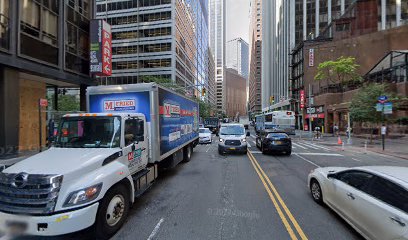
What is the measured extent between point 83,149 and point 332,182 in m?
5.67

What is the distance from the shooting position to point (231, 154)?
53.2 ft

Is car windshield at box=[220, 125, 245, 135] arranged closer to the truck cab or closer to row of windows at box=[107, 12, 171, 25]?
the truck cab

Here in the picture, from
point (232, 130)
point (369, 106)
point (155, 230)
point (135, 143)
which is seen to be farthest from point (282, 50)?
point (155, 230)

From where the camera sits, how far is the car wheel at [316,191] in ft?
21.5

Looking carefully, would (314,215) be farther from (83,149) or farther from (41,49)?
(41,49)

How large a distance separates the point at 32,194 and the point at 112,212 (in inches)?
57.1

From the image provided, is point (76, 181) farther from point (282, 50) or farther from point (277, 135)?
point (282, 50)

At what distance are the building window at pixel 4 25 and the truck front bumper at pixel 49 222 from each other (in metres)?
14.1

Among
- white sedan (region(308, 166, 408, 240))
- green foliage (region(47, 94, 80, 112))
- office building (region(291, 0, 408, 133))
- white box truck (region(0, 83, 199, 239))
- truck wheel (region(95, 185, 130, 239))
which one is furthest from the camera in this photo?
green foliage (region(47, 94, 80, 112))

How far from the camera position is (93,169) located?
15.3 ft

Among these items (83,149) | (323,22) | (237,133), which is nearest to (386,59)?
(237,133)

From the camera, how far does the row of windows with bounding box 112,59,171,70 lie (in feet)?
194

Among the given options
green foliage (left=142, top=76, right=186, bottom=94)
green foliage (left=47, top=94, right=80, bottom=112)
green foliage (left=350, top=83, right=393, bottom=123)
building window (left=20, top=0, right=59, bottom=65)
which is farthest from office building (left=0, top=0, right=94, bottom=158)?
green foliage (left=47, top=94, right=80, bottom=112)

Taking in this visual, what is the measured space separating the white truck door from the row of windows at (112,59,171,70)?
5425cm
